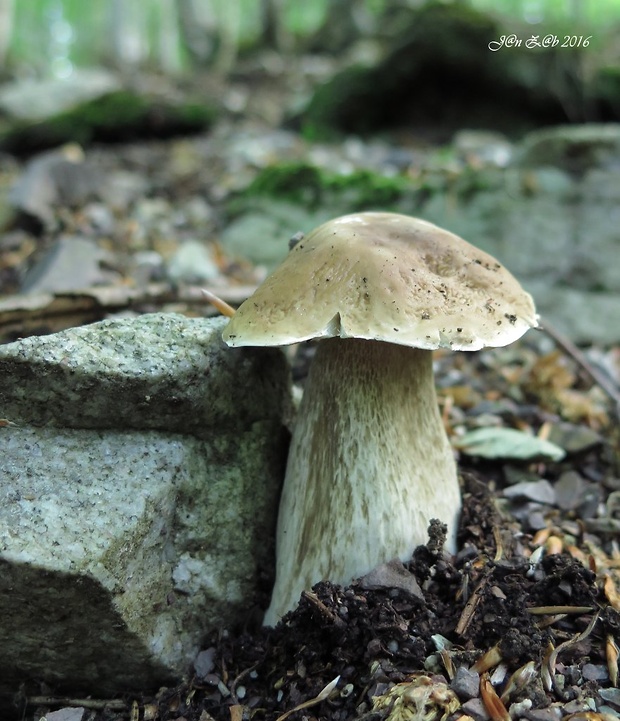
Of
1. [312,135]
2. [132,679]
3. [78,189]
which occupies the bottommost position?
[132,679]

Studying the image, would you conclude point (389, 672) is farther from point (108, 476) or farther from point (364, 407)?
point (108, 476)

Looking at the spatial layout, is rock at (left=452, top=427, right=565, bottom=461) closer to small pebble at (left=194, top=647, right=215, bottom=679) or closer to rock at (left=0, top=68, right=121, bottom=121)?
small pebble at (left=194, top=647, right=215, bottom=679)

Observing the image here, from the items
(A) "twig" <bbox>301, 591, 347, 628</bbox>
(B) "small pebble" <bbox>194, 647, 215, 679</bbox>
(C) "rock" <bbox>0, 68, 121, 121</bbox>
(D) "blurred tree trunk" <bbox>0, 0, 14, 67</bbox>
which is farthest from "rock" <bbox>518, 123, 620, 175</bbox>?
(D) "blurred tree trunk" <bbox>0, 0, 14, 67</bbox>

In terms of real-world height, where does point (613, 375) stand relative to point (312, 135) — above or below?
below

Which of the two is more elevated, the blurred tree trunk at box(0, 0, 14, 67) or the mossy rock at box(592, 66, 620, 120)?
the blurred tree trunk at box(0, 0, 14, 67)

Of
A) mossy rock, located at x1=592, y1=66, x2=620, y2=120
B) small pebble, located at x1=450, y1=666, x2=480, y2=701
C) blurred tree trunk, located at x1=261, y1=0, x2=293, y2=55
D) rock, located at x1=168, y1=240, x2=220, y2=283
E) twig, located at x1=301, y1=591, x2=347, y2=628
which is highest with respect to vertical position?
blurred tree trunk, located at x1=261, y1=0, x2=293, y2=55

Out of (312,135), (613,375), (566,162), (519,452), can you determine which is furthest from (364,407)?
(312,135)

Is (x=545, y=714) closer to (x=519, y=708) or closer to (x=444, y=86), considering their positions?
(x=519, y=708)

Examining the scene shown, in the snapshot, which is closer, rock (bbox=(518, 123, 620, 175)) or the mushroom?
the mushroom
